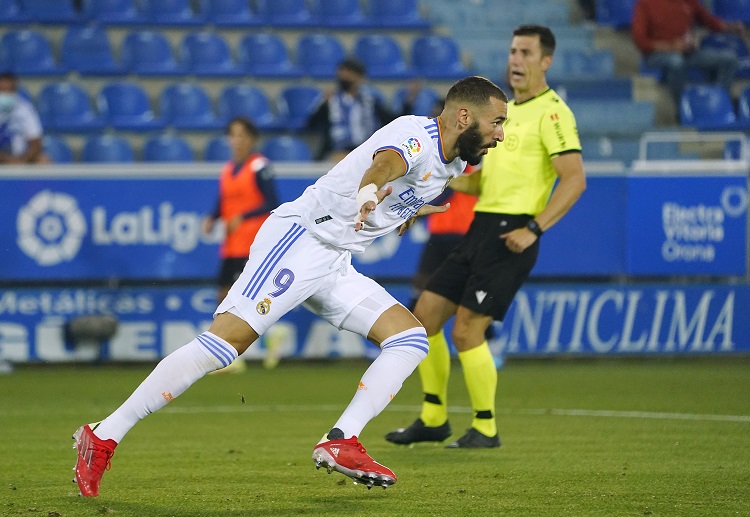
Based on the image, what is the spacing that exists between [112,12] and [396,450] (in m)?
10.1

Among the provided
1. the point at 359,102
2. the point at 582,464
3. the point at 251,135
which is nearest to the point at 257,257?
the point at 582,464

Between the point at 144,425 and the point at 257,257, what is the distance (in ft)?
11.7

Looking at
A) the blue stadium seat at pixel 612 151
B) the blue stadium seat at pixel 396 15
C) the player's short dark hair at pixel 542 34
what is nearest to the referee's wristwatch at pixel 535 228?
the player's short dark hair at pixel 542 34

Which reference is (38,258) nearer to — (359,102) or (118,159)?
(118,159)

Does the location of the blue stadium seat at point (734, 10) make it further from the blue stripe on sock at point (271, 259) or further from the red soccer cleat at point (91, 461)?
the red soccer cleat at point (91, 461)

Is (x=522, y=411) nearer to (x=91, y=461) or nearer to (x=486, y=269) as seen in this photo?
(x=486, y=269)

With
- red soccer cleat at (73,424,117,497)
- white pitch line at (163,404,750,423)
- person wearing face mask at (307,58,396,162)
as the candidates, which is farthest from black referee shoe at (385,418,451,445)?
person wearing face mask at (307,58,396,162)

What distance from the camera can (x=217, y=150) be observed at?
14773mm

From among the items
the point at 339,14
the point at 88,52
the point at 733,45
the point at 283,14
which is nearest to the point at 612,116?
the point at 733,45

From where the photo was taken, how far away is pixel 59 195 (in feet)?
41.9

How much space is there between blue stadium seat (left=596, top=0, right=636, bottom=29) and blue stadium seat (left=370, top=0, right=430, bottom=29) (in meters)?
2.53

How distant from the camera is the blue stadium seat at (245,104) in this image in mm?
15305

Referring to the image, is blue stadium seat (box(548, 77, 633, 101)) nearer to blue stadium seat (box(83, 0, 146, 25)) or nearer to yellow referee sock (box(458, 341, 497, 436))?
blue stadium seat (box(83, 0, 146, 25))

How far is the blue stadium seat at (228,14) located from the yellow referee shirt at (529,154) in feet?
30.5
